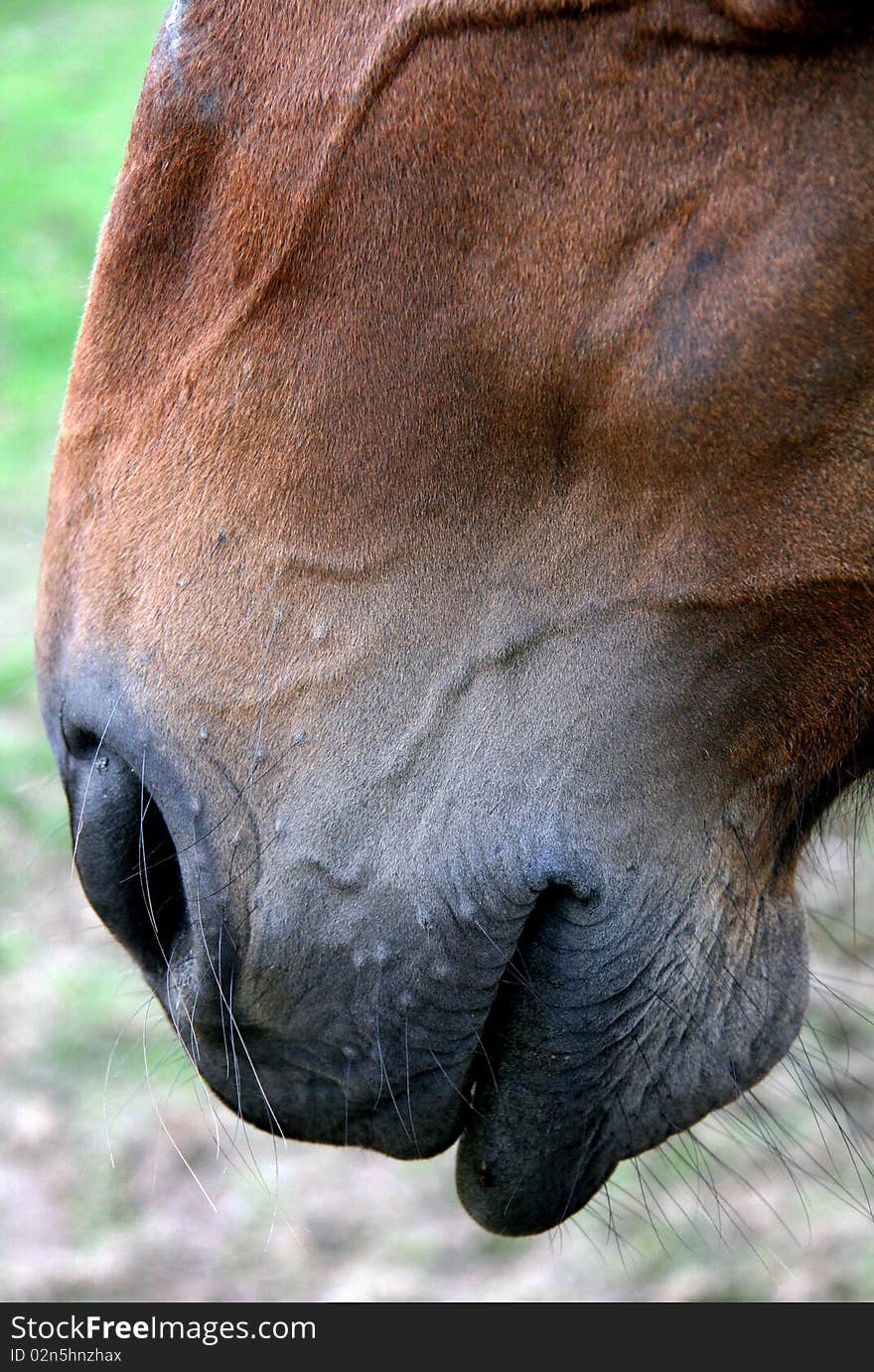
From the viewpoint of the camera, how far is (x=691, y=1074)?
1.28 metres

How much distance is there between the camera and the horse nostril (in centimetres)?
121

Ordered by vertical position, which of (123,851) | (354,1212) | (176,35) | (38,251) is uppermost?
(176,35)

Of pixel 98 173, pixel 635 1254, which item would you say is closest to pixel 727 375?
pixel 635 1254

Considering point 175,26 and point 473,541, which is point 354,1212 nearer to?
point 473,541

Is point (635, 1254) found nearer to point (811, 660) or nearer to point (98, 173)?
point (811, 660)

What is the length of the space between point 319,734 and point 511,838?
0.18 metres

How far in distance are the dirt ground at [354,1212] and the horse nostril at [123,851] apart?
919mm
